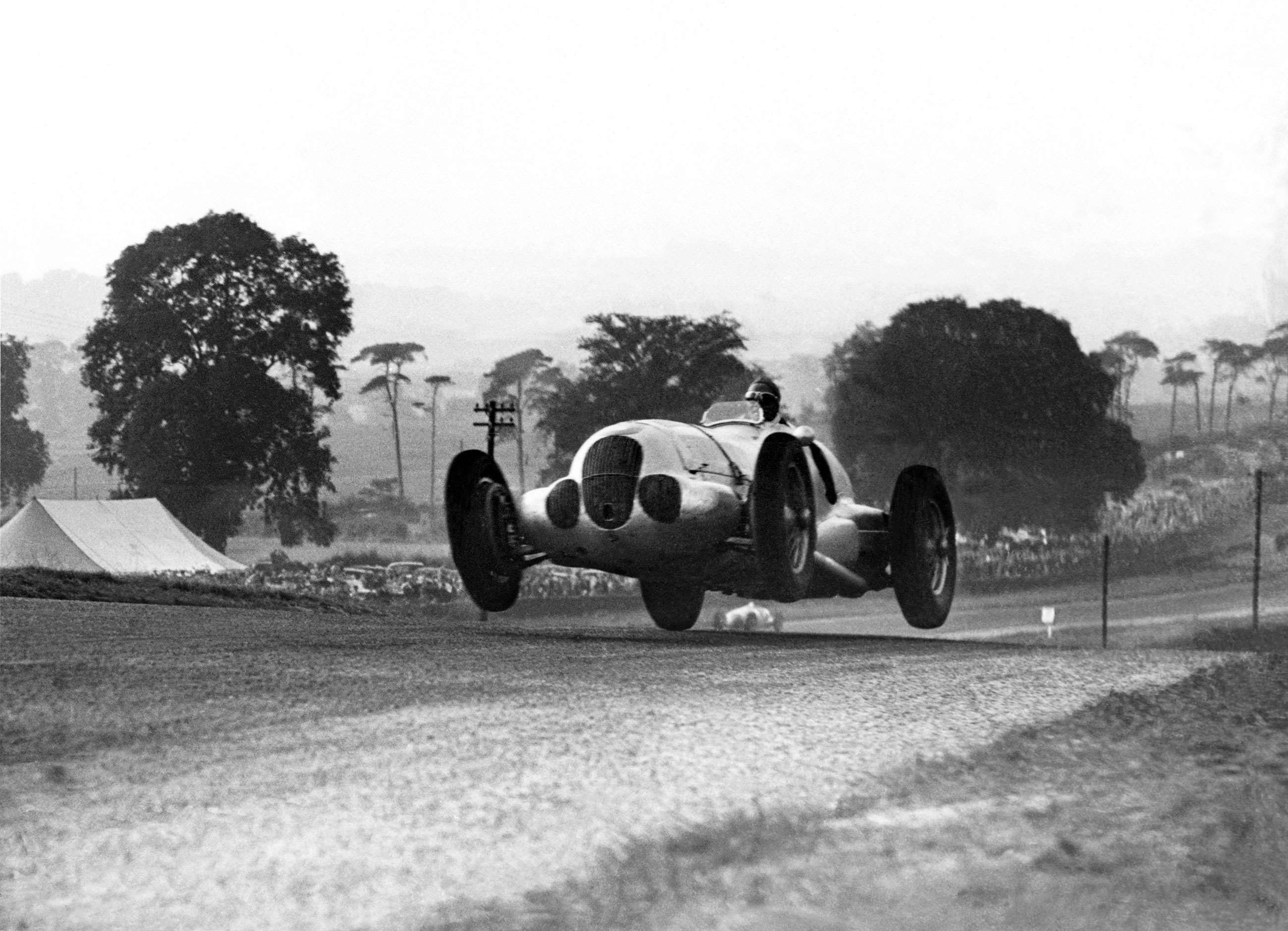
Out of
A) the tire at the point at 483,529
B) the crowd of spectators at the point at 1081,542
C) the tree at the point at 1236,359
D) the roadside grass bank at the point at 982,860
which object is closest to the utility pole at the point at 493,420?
the tire at the point at 483,529

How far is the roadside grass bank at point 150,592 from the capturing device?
2423 cm

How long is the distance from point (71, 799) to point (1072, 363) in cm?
7005

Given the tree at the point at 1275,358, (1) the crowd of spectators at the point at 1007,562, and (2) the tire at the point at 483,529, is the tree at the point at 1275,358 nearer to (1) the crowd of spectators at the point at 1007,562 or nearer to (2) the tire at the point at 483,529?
(1) the crowd of spectators at the point at 1007,562

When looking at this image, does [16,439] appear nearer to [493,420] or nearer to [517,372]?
[517,372]

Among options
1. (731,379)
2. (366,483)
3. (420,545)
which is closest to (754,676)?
(731,379)

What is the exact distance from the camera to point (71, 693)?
368 inches

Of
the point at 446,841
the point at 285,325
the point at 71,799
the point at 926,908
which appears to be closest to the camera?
the point at 926,908

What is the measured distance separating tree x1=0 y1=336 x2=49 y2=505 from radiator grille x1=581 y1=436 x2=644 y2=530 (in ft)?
203

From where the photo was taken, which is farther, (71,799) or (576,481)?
(576,481)

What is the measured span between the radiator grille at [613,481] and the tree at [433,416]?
46.5 m

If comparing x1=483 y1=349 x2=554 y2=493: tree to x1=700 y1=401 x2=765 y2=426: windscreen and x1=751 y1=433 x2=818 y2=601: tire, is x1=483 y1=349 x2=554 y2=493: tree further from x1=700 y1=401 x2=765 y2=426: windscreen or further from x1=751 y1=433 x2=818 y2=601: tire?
x1=751 y1=433 x2=818 y2=601: tire

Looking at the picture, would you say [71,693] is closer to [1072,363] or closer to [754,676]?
[754,676]

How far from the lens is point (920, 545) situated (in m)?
20.5

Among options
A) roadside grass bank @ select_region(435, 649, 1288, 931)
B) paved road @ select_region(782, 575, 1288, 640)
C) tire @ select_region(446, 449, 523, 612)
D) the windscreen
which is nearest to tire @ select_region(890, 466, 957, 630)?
the windscreen
